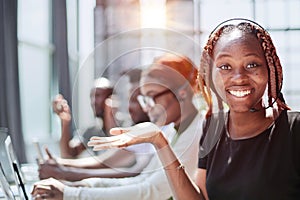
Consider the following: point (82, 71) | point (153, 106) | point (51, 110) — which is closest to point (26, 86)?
point (51, 110)

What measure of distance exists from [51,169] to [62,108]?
0.74 ft

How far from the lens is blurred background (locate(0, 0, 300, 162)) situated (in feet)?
4.47

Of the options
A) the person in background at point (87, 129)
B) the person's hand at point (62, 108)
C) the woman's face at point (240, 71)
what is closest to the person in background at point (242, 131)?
the woman's face at point (240, 71)

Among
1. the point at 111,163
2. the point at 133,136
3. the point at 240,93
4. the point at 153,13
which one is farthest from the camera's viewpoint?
the point at 153,13

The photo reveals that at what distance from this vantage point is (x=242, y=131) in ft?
3.94

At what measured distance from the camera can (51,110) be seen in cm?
167

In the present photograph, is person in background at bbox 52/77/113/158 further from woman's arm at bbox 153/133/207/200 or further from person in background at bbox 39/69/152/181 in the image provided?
woman's arm at bbox 153/133/207/200

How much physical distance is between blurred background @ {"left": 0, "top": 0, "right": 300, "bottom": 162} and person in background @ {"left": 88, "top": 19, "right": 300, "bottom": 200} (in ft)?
0.21

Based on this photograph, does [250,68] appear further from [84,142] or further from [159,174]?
[84,142]

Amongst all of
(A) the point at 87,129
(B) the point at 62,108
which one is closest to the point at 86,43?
(B) the point at 62,108

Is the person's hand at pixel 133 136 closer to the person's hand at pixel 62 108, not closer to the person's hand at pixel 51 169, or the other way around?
the person's hand at pixel 51 169

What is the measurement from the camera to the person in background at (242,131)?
1.12 m

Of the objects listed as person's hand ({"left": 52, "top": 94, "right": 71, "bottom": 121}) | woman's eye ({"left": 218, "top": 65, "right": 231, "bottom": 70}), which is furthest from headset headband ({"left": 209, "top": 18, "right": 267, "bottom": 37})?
person's hand ({"left": 52, "top": 94, "right": 71, "bottom": 121})

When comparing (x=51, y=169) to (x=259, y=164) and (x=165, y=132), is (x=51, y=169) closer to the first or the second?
(x=165, y=132)
